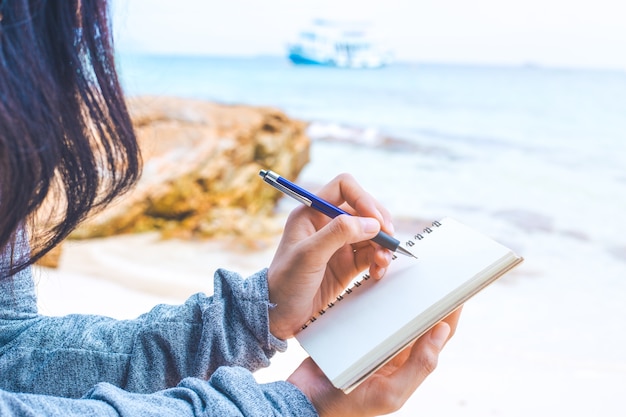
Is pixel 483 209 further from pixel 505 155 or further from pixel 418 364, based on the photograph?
pixel 418 364

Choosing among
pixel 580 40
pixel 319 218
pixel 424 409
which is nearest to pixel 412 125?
pixel 580 40

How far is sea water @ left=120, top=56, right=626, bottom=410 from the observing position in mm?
2193

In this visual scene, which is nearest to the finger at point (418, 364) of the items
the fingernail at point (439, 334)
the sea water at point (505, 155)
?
the fingernail at point (439, 334)

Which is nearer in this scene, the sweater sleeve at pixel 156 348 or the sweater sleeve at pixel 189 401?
the sweater sleeve at pixel 189 401

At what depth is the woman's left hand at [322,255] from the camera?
0.48m

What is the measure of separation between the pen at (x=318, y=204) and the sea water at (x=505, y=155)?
165mm

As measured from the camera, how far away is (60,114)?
0.36 metres

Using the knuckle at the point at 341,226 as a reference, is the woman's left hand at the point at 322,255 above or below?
below

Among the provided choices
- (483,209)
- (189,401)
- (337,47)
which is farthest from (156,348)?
(337,47)

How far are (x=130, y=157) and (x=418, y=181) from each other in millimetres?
3869

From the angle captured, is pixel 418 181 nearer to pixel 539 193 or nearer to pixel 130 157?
pixel 539 193

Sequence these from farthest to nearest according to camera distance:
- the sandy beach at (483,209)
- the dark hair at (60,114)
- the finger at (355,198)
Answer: the sandy beach at (483,209) → the finger at (355,198) → the dark hair at (60,114)

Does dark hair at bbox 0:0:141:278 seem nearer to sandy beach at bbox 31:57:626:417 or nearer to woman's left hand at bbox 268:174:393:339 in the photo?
woman's left hand at bbox 268:174:393:339

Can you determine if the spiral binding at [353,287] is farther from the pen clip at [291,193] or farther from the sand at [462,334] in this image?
the sand at [462,334]
